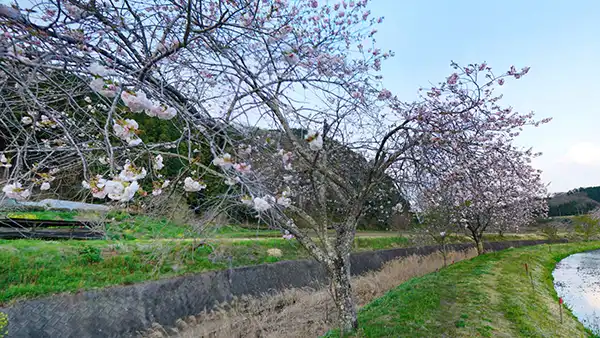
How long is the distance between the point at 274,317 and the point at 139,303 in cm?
315

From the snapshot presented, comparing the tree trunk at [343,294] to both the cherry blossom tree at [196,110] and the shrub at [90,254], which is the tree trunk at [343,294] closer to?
the cherry blossom tree at [196,110]

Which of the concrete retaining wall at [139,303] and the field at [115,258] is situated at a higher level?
the field at [115,258]

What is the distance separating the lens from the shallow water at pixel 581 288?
31.4 ft

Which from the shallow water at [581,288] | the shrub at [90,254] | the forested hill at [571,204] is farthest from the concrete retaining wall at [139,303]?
the forested hill at [571,204]

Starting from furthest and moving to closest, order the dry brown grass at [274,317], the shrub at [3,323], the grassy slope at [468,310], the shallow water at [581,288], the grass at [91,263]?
the shallow water at [581,288] < the grass at [91,263] < the dry brown grass at [274,317] < the grassy slope at [468,310] < the shrub at [3,323]

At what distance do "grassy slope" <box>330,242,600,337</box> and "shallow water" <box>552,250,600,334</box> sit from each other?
0.57 meters

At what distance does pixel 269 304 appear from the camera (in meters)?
9.02

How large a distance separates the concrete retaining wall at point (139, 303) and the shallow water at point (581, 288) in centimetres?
754

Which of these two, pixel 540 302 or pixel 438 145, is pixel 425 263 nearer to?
pixel 540 302

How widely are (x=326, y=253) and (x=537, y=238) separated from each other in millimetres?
35576

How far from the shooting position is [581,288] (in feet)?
43.2

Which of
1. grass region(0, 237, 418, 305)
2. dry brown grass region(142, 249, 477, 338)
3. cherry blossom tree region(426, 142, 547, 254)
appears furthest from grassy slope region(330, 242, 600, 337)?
grass region(0, 237, 418, 305)

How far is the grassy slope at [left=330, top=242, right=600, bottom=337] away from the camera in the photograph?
631 centimetres

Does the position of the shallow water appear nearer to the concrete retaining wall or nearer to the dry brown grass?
the dry brown grass
